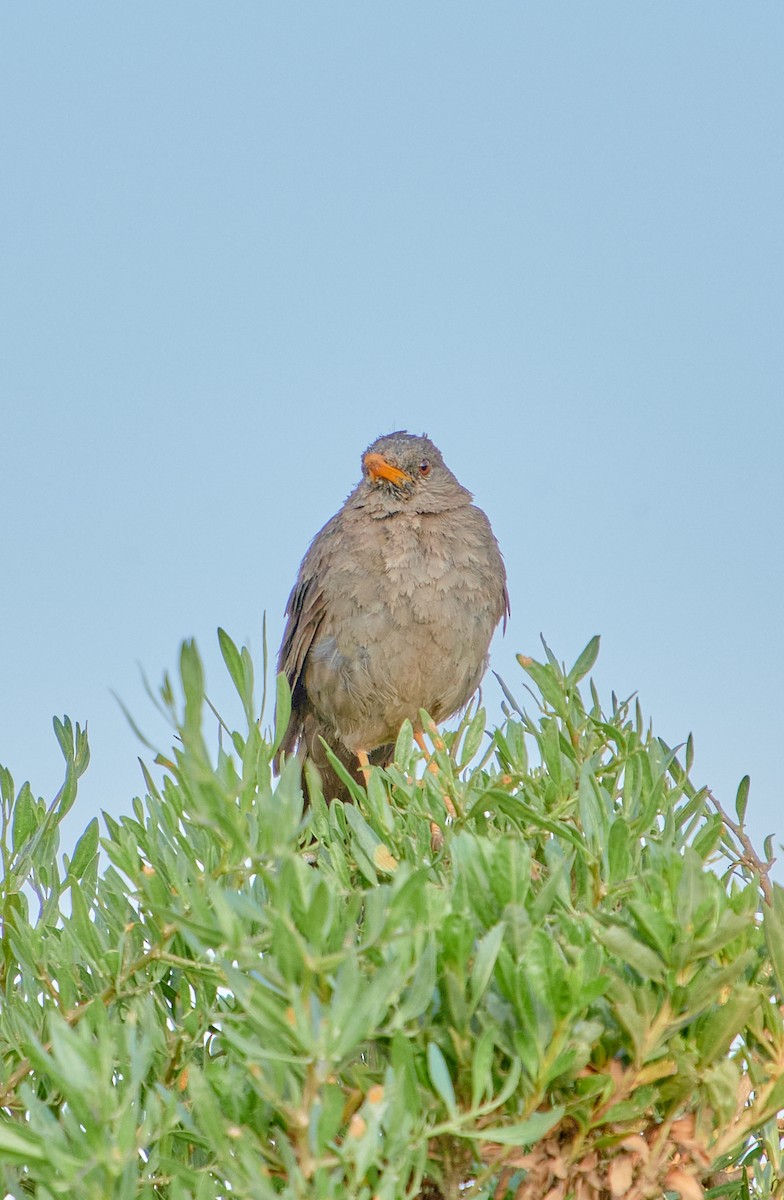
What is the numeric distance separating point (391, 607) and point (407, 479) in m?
0.67

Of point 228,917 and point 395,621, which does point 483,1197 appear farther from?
point 395,621

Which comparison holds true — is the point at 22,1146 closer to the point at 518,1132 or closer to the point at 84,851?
the point at 518,1132

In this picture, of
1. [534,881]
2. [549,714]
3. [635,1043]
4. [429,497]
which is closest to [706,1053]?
[635,1043]

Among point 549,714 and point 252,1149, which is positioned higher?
point 549,714

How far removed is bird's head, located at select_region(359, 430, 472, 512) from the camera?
555 centimetres

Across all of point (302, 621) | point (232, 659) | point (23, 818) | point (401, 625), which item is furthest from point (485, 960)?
point (302, 621)

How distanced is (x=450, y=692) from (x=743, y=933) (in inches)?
159

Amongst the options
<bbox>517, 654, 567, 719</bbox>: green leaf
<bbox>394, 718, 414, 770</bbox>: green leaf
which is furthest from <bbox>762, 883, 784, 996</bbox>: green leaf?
<bbox>394, 718, 414, 770</bbox>: green leaf

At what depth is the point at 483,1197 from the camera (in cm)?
127

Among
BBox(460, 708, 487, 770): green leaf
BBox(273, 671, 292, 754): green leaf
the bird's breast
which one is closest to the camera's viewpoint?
BBox(273, 671, 292, 754): green leaf

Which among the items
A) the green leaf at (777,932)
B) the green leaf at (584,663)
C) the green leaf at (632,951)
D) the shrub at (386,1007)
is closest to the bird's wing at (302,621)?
the green leaf at (584,663)

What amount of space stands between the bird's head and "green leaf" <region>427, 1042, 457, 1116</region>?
440 cm

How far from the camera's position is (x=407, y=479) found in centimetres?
560

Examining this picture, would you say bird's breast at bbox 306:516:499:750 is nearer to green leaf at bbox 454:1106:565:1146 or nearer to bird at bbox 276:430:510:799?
bird at bbox 276:430:510:799
